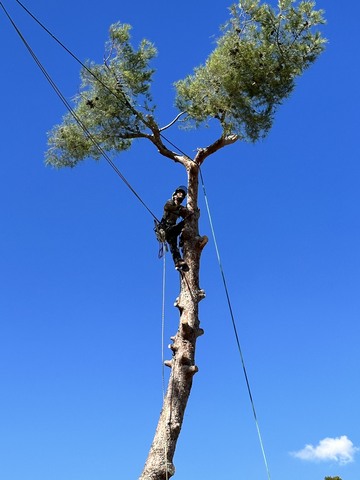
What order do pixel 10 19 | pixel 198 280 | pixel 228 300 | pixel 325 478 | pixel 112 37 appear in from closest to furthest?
pixel 10 19
pixel 198 280
pixel 228 300
pixel 112 37
pixel 325 478

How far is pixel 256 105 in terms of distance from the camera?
1033 centimetres

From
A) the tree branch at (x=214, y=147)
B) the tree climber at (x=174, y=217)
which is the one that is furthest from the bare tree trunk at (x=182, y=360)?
the tree branch at (x=214, y=147)

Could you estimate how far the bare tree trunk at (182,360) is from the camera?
23.0 feet

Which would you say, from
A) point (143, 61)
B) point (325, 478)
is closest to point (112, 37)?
point (143, 61)

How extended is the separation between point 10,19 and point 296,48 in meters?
4.49

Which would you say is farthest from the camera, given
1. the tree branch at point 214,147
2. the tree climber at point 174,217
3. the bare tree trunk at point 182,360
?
the tree branch at point 214,147

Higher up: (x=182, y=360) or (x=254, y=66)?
(x=254, y=66)

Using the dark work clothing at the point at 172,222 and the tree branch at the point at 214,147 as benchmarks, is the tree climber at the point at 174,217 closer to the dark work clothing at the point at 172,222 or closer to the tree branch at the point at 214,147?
the dark work clothing at the point at 172,222

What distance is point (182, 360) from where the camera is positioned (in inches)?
305

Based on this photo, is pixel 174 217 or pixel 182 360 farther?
pixel 174 217

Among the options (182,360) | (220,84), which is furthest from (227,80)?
(182,360)

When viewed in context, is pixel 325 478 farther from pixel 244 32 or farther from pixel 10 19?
pixel 10 19

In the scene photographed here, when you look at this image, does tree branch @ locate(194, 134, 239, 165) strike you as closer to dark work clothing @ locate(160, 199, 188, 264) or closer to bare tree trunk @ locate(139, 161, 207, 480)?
bare tree trunk @ locate(139, 161, 207, 480)

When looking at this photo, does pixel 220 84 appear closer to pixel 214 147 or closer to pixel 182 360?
pixel 214 147
